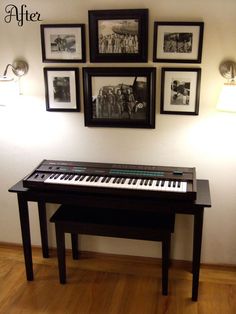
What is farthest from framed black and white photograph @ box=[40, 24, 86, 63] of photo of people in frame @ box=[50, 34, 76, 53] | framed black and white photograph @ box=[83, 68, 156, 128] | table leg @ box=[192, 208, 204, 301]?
table leg @ box=[192, 208, 204, 301]

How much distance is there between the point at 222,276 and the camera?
257cm

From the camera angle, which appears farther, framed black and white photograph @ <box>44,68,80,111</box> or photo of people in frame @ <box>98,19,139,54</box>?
framed black and white photograph @ <box>44,68,80,111</box>

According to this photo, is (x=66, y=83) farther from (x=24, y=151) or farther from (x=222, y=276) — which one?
(x=222, y=276)

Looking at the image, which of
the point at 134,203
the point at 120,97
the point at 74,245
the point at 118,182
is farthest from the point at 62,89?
the point at 74,245

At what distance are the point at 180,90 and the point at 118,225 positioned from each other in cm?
96

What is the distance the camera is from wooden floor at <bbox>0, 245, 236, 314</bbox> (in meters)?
2.28

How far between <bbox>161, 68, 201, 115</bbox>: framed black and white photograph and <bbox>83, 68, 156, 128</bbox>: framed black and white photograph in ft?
0.26

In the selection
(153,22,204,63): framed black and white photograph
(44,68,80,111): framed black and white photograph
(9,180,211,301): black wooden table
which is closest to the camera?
(9,180,211,301): black wooden table

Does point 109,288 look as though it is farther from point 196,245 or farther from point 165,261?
point 196,245

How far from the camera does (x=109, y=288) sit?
2.46 m

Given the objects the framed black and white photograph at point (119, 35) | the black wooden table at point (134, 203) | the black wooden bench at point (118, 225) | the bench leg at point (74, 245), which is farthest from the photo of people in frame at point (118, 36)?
the bench leg at point (74, 245)

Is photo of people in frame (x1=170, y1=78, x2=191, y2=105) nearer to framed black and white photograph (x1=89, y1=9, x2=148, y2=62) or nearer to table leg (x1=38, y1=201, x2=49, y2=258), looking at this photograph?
framed black and white photograph (x1=89, y1=9, x2=148, y2=62)

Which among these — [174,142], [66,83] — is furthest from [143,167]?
[66,83]

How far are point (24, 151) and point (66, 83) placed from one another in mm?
618
